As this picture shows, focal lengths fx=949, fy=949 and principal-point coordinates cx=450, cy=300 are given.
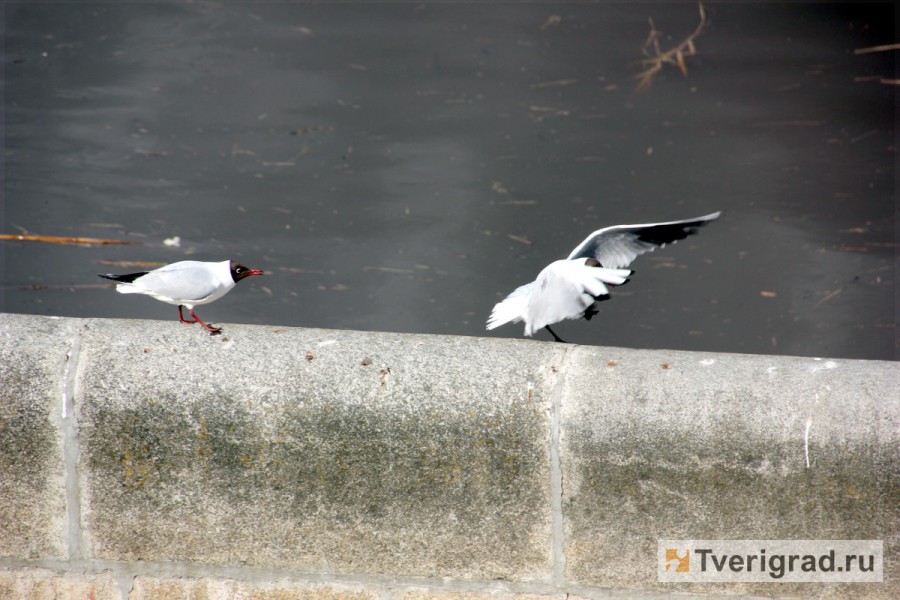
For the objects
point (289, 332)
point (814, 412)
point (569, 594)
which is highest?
point (289, 332)

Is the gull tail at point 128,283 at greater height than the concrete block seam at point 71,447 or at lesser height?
greater

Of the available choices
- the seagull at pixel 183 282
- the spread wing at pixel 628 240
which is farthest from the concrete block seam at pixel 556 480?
the seagull at pixel 183 282

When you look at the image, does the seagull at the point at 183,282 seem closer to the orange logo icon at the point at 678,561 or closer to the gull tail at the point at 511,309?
the gull tail at the point at 511,309

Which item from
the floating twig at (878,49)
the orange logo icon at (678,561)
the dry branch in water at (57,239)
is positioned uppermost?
the floating twig at (878,49)

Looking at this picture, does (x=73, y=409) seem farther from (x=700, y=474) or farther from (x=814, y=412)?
(x=814, y=412)

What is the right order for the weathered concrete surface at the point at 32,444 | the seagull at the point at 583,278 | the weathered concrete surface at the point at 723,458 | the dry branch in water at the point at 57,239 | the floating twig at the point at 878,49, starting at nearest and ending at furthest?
the weathered concrete surface at the point at 723,458 → the weathered concrete surface at the point at 32,444 → the seagull at the point at 583,278 → the floating twig at the point at 878,49 → the dry branch in water at the point at 57,239

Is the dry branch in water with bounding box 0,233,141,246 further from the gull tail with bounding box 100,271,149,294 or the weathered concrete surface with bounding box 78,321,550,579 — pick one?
the weathered concrete surface with bounding box 78,321,550,579

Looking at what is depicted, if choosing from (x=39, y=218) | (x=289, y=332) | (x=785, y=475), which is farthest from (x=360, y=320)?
(x=785, y=475)

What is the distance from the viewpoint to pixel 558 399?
6.69 feet

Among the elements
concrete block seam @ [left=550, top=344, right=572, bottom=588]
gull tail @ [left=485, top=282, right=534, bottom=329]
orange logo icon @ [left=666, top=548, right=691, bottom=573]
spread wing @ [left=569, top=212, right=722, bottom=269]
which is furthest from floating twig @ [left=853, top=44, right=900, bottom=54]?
orange logo icon @ [left=666, top=548, right=691, bottom=573]

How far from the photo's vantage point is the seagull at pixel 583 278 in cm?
227

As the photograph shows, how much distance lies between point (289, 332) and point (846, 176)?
8.85 feet

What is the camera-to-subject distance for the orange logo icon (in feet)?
6.66

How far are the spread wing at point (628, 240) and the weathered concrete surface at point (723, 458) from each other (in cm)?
59
